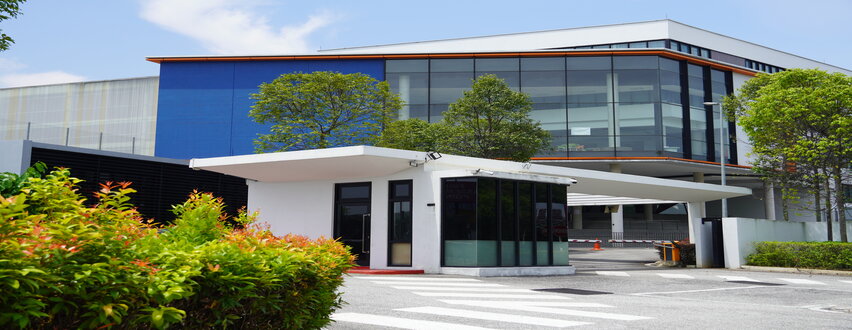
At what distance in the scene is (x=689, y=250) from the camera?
2669 centimetres

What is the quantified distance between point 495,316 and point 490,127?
23.8 metres

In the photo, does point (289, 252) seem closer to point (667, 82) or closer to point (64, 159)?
point (64, 159)

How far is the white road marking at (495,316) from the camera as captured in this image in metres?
8.69

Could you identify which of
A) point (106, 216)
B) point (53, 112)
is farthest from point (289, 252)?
point (53, 112)

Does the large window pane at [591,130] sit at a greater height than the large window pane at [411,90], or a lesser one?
lesser

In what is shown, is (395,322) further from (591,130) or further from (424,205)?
(591,130)

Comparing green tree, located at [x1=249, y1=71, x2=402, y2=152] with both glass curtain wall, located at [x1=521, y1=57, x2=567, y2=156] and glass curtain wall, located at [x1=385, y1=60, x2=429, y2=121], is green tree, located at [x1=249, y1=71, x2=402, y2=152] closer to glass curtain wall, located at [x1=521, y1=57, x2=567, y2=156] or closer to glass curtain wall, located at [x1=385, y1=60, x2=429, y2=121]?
glass curtain wall, located at [x1=385, y1=60, x2=429, y2=121]

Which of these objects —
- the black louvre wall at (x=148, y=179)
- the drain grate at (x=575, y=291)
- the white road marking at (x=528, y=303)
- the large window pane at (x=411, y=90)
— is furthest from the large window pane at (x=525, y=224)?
the large window pane at (x=411, y=90)

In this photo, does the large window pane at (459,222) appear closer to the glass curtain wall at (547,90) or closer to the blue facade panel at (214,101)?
the glass curtain wall at (547,90)

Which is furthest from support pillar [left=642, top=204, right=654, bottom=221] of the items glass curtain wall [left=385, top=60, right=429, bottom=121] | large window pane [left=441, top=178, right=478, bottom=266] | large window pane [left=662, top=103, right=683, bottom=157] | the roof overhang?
large window pane [left=441, top=178, right=478, bottom=266]

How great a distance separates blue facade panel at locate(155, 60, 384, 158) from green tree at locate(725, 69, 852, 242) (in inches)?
956

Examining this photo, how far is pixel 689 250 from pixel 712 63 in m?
24.3

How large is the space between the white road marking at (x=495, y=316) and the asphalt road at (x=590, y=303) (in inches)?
0.5

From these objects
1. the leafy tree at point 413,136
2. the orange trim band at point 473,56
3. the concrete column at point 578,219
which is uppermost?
the orange trim band at point 473,56
